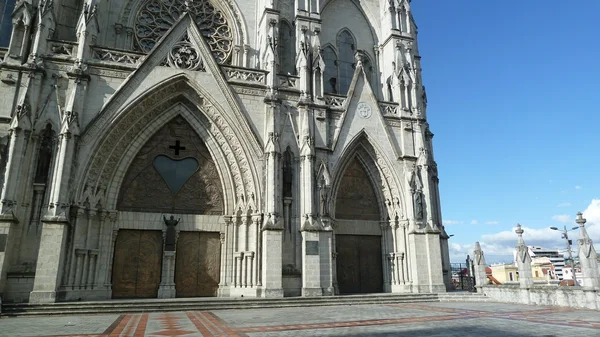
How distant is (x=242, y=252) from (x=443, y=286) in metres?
9.16

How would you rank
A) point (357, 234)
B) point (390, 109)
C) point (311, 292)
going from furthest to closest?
point (390, 109) → point (357, 234) → point (311, 292)

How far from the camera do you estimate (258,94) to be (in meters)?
18.5

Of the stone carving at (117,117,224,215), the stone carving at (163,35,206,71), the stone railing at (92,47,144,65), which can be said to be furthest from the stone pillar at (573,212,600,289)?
the stone railing at (92,47,144,65)

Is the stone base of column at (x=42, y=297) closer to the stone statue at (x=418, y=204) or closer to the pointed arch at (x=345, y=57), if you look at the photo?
the stone statue at (x=418, y=204)

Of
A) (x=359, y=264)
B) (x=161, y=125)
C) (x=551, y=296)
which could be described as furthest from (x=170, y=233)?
(x=551, y=296)

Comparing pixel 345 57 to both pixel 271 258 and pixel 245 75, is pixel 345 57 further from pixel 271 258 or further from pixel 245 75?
pixel 271 258

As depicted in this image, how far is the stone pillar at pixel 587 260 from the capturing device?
13.7 meters

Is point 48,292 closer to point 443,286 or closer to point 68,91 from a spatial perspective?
point 68,91

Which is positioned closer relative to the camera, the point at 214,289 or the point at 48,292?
the point at 48,292

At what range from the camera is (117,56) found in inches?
674

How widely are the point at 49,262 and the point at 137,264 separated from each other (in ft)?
10.7

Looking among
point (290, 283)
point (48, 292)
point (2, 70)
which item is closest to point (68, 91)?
point (2, 70)

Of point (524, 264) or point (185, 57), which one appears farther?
point (185, 57)

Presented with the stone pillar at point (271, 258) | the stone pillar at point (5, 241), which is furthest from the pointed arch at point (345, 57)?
the stone pillar at point (5, 241)
